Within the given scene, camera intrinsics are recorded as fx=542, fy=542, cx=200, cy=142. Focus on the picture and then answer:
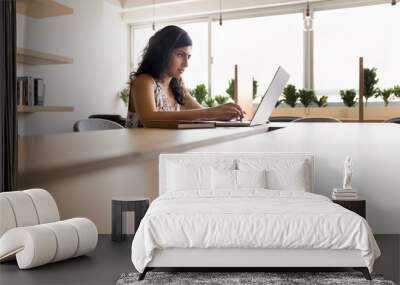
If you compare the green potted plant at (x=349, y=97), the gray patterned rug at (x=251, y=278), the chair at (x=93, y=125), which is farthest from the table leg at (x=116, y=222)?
the green potted plant at (x=349, y=97)

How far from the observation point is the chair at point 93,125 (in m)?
3.77

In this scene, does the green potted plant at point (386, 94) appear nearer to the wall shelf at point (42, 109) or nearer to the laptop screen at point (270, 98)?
the laptop screen at point (270, 98)

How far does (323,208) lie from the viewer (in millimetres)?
2867

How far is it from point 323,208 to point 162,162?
4.25 ft

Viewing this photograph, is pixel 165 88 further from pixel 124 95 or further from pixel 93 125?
pixel 93 125

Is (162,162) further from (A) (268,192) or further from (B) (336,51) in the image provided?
(B) (336,51)

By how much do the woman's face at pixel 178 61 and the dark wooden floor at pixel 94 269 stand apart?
4.05 ft

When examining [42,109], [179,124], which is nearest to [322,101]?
[179,124]

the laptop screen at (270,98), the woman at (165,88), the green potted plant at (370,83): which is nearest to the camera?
the green potted plant at (370,83)

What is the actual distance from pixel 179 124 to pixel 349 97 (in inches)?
44.3

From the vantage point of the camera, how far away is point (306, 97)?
3.59m

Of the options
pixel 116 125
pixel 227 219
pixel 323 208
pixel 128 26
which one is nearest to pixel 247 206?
pixel 227 219

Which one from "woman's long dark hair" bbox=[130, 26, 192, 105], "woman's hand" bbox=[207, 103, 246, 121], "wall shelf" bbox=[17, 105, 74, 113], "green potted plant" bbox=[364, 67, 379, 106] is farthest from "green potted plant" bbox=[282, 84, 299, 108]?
"wall shelf" bbox=[17, 105, 74, 113]

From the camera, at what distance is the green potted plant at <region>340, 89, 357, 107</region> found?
11.5 ft
